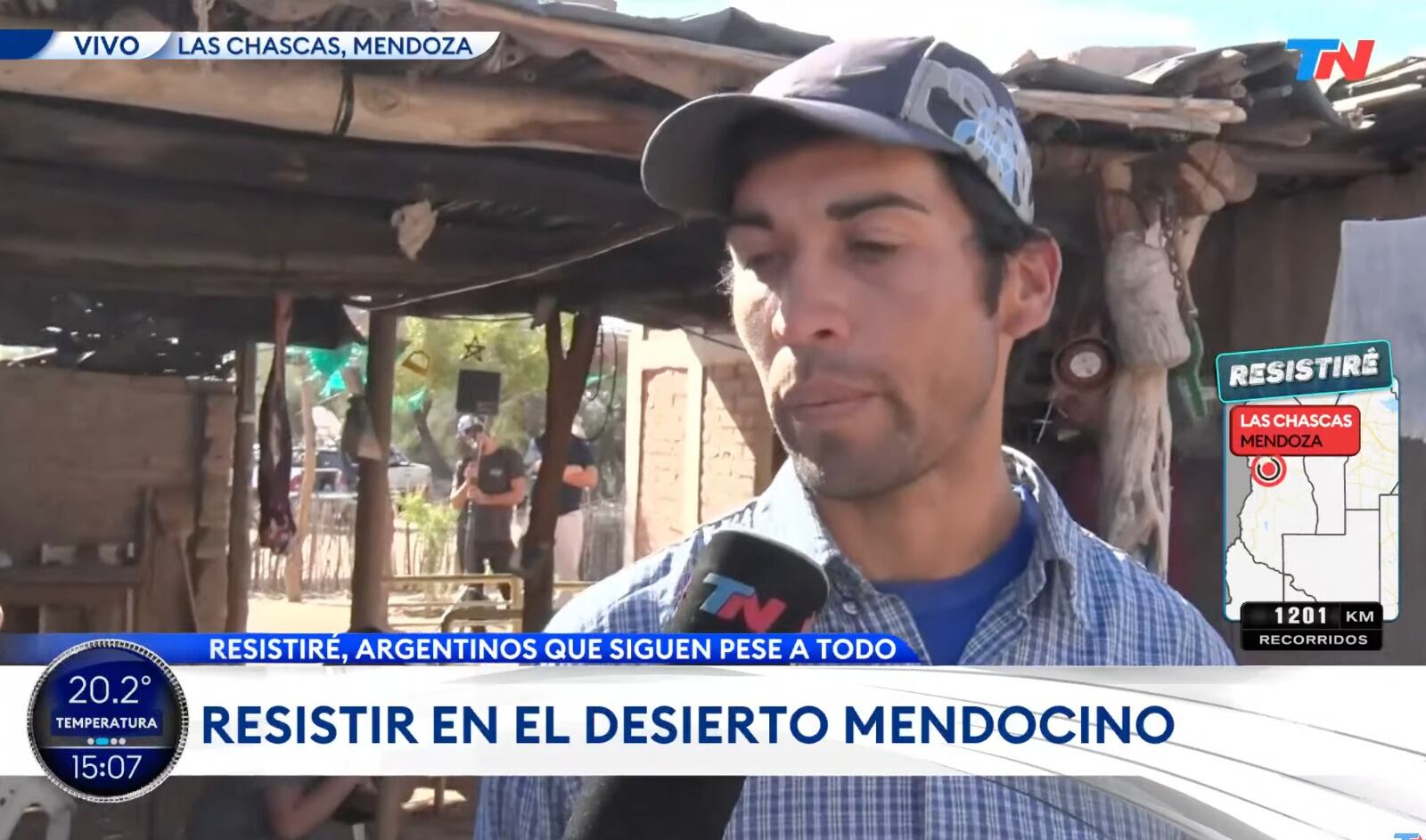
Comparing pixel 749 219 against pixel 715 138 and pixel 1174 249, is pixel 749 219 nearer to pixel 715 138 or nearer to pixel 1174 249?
pixel 715 138

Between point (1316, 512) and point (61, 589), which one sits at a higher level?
point (1316, 512)

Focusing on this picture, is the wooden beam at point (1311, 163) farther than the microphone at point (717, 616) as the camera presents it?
Yes

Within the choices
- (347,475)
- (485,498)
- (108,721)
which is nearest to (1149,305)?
(485,498)

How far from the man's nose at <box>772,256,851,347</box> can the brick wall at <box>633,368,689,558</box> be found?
28cm

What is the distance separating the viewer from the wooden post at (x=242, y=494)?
222 centimetres

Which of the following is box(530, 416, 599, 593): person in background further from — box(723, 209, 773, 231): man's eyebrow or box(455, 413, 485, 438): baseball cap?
box(723, 209, 773, 231): man's eyebrow

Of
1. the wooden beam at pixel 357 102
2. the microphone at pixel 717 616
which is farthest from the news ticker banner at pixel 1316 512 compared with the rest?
the wooden beam at pixel 357 102

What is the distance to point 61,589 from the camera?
221 centimetres

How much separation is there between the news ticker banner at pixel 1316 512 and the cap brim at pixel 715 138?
2.39 feet

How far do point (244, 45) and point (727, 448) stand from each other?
3.21 ft

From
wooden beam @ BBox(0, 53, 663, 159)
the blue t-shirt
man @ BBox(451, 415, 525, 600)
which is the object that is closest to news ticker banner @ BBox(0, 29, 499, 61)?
wooden beam @ BBox(0, 53, 663, 159)

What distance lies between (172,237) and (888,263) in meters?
1.21

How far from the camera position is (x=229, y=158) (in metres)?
2.17

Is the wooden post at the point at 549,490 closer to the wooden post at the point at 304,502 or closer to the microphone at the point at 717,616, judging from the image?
the microphone at the point at 717,616
